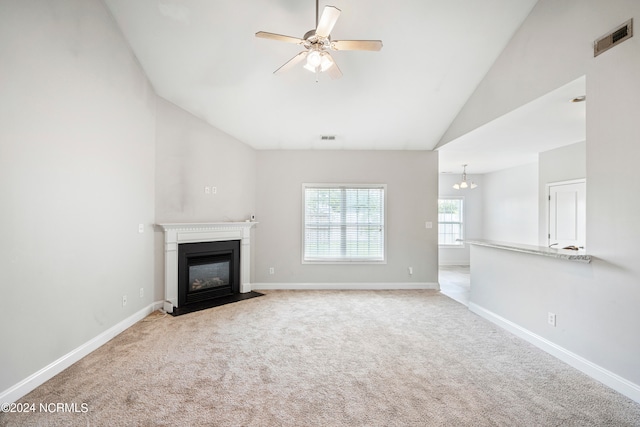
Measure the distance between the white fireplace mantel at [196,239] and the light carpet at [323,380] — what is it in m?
0.58

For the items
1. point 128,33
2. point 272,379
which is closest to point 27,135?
point 128,33

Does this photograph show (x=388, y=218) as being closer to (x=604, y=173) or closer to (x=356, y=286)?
(x=356, y=286)

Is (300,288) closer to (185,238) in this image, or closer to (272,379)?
(185,238)

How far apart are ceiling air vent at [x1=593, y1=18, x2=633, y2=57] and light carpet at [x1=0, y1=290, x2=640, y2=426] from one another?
271 centimetres

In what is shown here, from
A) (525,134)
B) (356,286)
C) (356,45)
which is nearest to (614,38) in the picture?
(356,45)

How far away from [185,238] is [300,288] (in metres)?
2.22

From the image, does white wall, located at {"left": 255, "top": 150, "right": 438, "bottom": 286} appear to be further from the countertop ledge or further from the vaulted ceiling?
the countertop ledge

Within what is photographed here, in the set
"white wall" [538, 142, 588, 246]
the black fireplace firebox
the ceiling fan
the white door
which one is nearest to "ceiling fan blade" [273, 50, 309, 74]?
the ceiling fan

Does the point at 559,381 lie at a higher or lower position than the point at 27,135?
lower

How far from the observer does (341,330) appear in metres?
3.47

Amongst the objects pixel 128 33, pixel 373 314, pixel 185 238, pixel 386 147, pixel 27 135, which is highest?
pixel 128 33

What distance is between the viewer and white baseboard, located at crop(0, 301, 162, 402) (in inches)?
82.4

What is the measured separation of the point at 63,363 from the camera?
2520mm

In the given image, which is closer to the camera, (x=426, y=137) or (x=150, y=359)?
(x=150, y=359)
